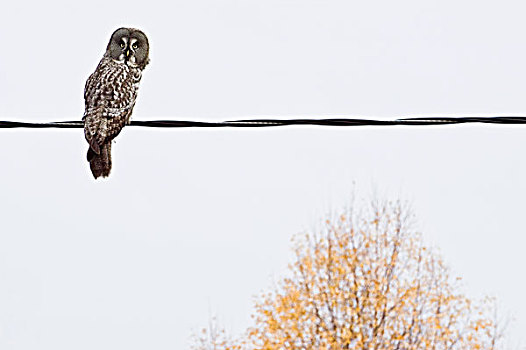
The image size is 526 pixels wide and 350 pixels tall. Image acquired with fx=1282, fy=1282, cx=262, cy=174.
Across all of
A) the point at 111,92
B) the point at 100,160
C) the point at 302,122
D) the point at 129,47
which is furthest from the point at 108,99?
the point at 302,122

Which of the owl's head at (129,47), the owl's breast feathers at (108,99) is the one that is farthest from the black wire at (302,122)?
the owl's head at (129,47)

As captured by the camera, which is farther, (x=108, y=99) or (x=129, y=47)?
(x=129, y=47)

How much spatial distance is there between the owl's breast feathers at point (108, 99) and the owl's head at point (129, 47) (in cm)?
6

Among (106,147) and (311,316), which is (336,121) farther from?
(311,316)

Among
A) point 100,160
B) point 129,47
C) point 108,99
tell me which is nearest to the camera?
point 100,160

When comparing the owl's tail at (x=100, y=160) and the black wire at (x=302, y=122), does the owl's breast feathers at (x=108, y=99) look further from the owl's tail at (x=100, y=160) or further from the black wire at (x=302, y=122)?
the black wire at (x=302, y=122)

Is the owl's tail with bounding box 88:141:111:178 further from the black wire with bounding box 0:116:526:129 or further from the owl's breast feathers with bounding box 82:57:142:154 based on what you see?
the black wire with bounding box 0:116:526:129

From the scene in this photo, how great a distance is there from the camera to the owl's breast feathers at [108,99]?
6.60 metres

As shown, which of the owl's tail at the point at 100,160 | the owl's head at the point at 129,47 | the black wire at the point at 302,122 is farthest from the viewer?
the owl's head at the point at 129,47

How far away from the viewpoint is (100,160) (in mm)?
6609

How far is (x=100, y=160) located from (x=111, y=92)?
469mm

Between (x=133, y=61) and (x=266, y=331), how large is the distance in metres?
20.7

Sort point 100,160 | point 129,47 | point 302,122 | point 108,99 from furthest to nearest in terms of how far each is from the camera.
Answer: point 129,47 < point 108,99 < point 100,160 < point 302,122

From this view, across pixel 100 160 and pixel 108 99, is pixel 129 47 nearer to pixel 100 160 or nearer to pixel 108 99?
pixel 108 99
